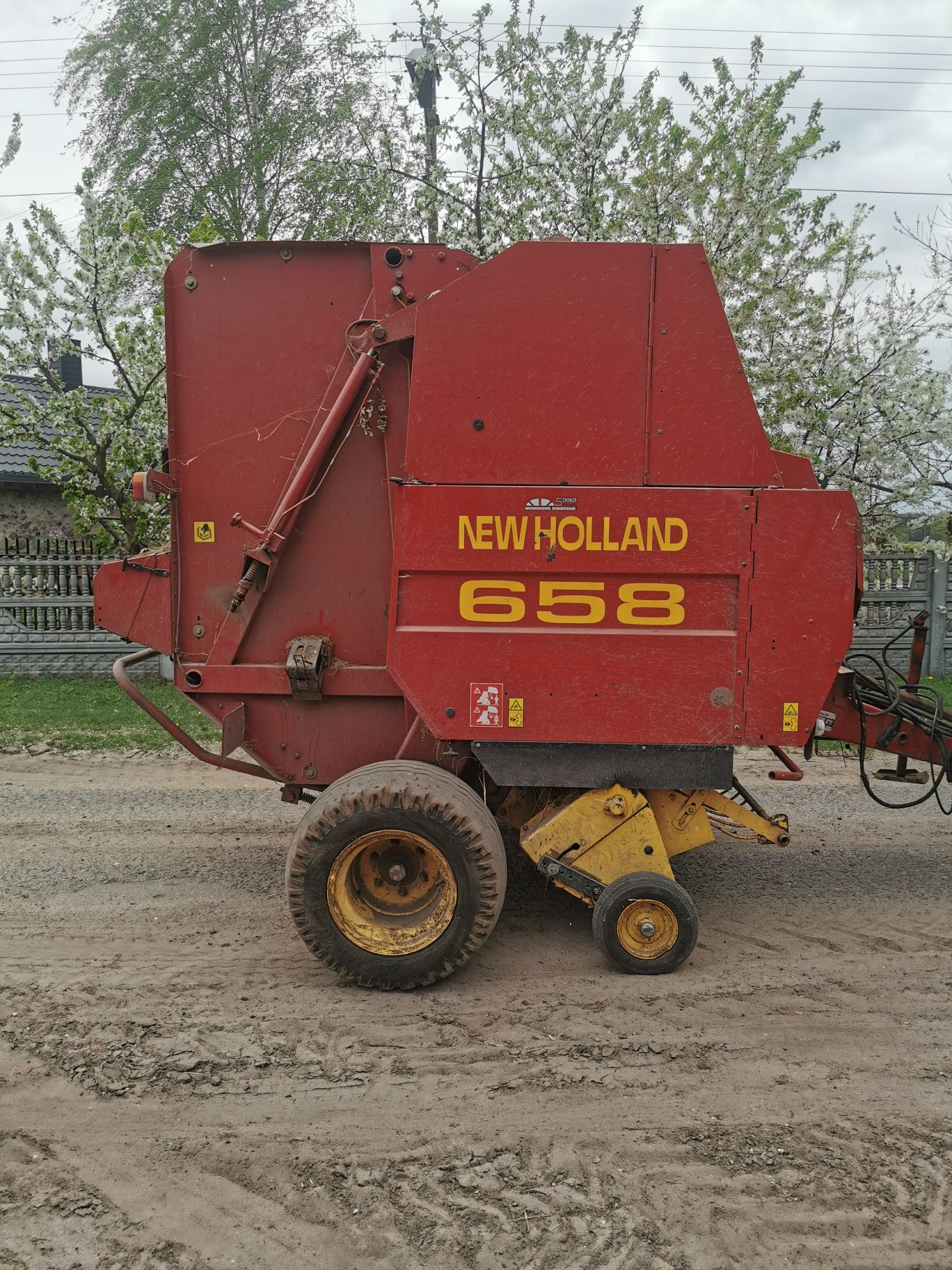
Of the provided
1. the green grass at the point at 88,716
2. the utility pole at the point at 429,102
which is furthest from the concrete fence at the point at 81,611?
the utility pole at the point at 429,102

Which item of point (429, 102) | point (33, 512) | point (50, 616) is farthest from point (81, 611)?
point (429, 102)

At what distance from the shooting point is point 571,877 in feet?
12.8

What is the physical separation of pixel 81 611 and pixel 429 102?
28.5 ft

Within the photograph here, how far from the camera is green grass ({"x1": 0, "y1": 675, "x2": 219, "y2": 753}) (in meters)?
8.47

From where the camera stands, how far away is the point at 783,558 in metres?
3.76

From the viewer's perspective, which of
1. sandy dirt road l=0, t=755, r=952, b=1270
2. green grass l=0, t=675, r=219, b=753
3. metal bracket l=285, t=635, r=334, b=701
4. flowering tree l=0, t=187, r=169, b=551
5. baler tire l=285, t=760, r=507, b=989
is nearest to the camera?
sandy dirt road l=0, t=755, r=952, b=1270

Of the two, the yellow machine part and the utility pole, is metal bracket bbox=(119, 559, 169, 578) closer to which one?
the yellow machine part

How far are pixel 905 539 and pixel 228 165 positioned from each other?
570 inches

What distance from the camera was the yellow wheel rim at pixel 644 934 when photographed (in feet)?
12.6

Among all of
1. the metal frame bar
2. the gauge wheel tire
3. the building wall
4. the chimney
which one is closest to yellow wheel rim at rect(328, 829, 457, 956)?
the gauge wheel tire

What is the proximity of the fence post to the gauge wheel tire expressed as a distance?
981cm

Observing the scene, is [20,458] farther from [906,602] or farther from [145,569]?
[906,602]

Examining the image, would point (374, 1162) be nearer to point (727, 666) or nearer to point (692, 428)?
point (727, 666)

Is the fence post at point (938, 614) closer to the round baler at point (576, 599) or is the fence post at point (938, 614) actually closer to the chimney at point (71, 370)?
the round baler at point (576, 599)
